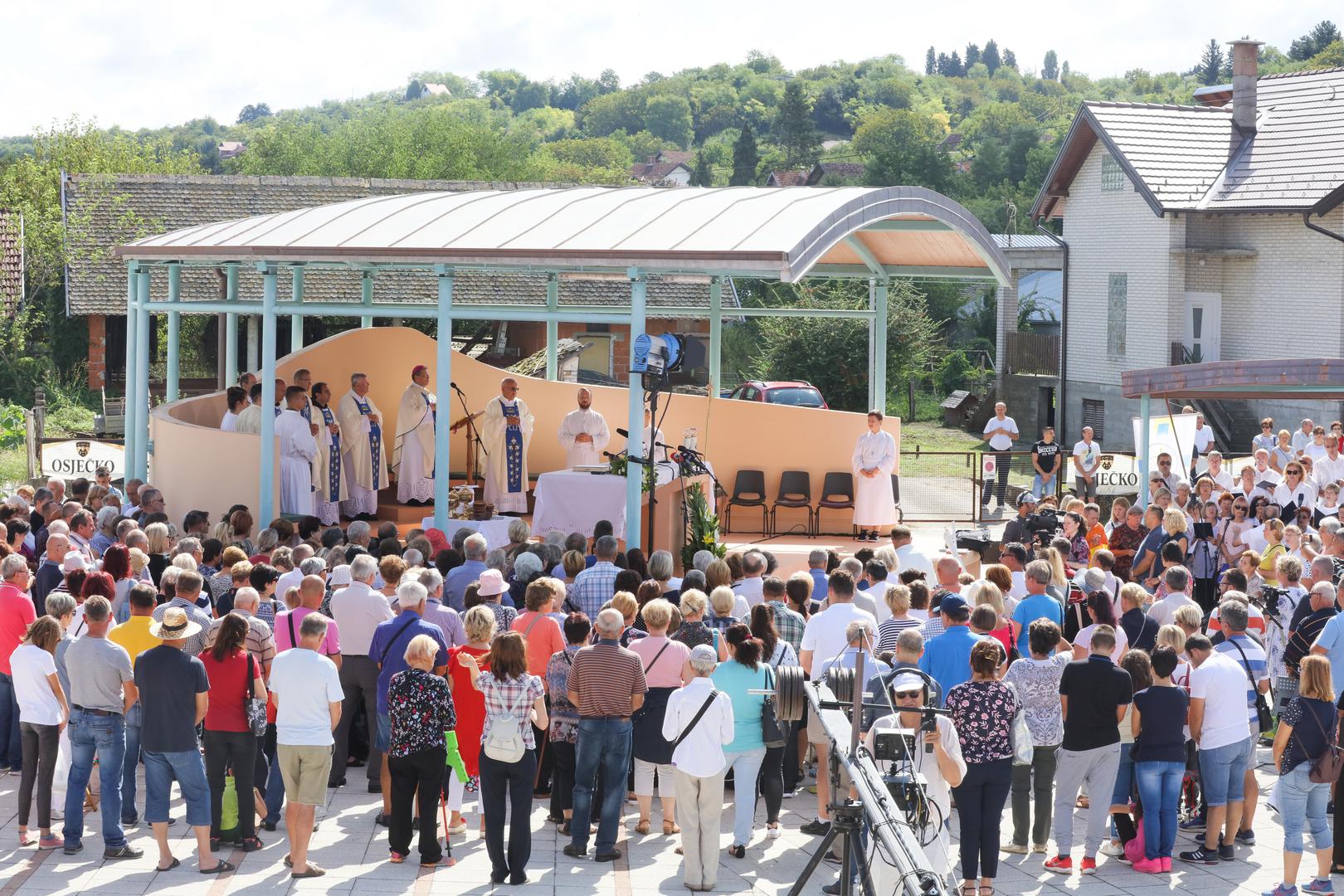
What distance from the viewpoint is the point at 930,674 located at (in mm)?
Answer: 9133

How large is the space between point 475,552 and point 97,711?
113 inches

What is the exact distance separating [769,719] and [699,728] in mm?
601

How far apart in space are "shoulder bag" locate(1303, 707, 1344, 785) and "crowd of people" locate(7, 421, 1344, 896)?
15mm

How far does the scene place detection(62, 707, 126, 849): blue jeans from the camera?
8844 millimetres

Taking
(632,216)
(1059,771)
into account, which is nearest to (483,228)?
(632,216)

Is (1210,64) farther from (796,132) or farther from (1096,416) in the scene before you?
(1096,416)

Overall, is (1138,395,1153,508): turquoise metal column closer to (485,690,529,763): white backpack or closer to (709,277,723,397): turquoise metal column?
(709,277,723,397): turquoise metal column

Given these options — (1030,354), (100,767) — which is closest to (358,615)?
(100,767)

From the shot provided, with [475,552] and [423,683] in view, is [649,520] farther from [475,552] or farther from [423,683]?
[423,683]

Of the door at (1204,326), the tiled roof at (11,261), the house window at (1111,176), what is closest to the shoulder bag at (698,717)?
the door at (1204,326)

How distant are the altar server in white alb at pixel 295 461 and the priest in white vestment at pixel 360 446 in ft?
3.72

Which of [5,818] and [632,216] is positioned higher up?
[632,216]

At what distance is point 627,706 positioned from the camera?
884 cm

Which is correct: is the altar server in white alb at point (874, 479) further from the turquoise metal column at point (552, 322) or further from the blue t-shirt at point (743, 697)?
the blue t-shirt at point (743, 697)
